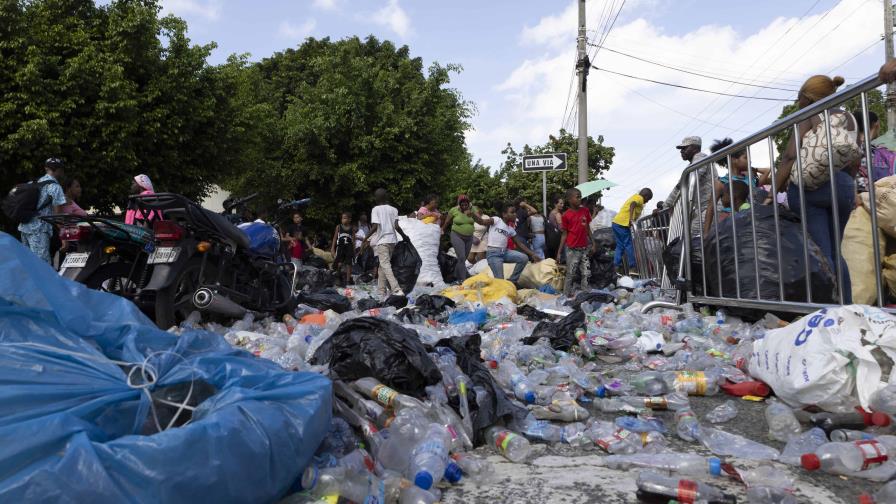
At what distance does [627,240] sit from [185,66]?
11.7 m

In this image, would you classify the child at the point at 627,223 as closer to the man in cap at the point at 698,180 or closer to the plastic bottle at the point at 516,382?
the man in cap at the point at 698,180

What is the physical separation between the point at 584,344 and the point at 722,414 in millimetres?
1644

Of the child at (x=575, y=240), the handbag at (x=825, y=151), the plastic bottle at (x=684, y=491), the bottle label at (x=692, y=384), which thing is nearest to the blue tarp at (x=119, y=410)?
the plastic bottle at (x=684, y=491)

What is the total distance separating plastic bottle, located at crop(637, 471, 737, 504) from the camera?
2059 millimetres

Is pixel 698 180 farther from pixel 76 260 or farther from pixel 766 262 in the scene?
pixel 76 260

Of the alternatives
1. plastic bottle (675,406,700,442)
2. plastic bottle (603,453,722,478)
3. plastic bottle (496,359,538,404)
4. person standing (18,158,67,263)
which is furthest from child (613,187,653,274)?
plastic bottle (603,453,722,478)

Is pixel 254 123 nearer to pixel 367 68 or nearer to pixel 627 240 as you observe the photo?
pixel 367 68

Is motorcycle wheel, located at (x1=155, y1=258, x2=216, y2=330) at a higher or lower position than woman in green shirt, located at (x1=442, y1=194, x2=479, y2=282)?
lower

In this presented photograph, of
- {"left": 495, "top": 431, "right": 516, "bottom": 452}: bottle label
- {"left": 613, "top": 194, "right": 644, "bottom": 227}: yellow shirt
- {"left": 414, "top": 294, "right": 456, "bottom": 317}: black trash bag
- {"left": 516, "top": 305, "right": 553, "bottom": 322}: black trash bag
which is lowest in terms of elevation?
{"left": 495, "top": 431, "right": 516, "bottom": 452}: bottle label

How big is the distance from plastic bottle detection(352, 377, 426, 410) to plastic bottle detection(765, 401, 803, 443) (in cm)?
156

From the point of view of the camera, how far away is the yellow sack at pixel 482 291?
790 cm

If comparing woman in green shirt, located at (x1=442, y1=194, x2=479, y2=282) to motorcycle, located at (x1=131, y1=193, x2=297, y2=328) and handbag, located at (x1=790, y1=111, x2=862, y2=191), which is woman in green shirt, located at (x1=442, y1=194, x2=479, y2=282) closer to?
motorcycle, located at (x1=131, y1=193, x2=297, y2=328)

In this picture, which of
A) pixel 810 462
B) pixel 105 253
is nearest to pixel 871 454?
pixel 810 462

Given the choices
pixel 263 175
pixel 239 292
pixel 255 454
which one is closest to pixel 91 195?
pixel 263 175
